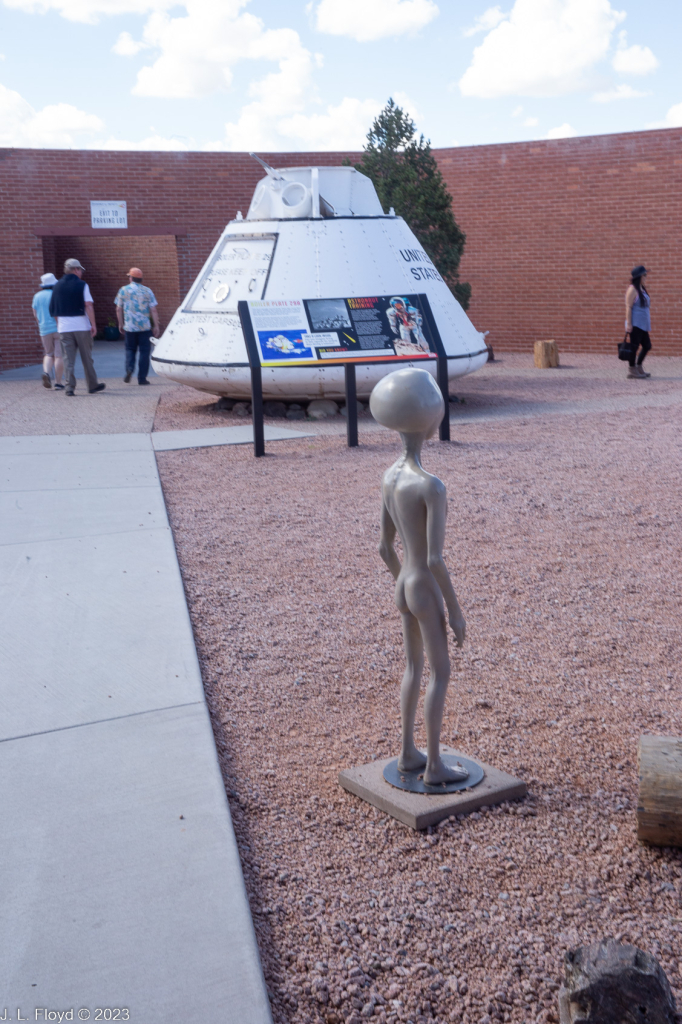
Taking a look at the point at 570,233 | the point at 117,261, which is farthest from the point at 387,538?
the point at 117,261

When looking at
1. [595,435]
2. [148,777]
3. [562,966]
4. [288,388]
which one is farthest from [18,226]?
[562,966]

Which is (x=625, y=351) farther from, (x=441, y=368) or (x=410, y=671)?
(x=410, y=671)

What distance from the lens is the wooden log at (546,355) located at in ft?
52.2

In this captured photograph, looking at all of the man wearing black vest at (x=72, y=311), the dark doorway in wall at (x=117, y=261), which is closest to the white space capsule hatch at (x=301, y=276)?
the man wearing black vest at (x=72, y=311)

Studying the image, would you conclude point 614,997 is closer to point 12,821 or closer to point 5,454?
point 12,821

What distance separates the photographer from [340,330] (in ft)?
29.8

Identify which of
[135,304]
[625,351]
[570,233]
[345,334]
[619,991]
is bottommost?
[619,991]

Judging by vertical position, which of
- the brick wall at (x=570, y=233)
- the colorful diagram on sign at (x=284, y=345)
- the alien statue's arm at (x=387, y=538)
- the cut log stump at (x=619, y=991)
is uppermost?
the brick wall at (x=570, y=233)

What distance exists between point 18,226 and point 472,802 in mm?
17911

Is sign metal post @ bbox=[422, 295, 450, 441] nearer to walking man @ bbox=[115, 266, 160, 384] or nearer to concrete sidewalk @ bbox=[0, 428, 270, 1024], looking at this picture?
concrete sidewalk @ bbox=[0, 428, 270, 1024]

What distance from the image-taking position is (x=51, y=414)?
11070 millimetres

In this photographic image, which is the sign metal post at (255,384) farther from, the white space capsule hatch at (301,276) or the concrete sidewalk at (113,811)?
the concrete sidewalk at (113,811)

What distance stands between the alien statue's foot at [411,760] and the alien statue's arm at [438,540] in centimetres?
48

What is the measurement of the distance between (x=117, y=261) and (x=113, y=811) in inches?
927
